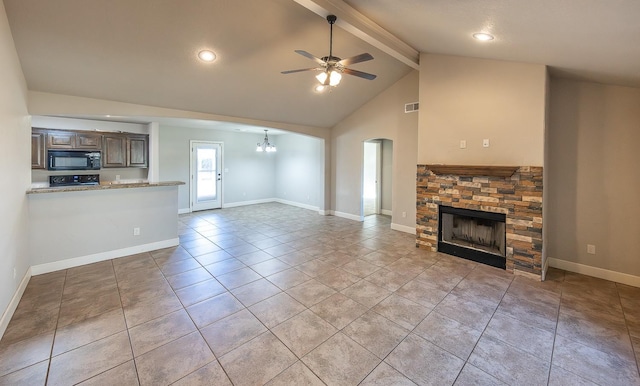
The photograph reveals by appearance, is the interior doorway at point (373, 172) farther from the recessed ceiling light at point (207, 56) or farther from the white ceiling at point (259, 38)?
the recessed ceiling light at point (207, 56)

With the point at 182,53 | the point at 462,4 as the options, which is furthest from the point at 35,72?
the point at 462,4

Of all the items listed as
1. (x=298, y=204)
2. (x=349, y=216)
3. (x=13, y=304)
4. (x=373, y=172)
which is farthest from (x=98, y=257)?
(x=373, y=172)

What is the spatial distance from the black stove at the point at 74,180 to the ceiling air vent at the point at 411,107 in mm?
7332

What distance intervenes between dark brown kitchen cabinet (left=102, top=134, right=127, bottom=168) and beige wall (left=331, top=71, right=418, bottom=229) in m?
5.25

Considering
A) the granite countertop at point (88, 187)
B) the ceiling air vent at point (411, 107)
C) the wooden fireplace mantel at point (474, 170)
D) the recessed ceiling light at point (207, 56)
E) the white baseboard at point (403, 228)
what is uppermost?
the recessed ceiling light at point (207, 56)

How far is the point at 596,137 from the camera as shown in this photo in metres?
3.63

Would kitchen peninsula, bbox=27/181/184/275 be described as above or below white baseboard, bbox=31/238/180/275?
above

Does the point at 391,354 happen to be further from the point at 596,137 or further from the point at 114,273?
the point at 596,137

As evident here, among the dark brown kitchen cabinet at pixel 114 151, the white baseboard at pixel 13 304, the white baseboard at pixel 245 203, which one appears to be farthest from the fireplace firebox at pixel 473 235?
the dark brown kitchen cabinet at pixel 114 151

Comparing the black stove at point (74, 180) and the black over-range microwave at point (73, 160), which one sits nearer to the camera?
the black over-range microwave at point (73, 160)

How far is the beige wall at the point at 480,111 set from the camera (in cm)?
358

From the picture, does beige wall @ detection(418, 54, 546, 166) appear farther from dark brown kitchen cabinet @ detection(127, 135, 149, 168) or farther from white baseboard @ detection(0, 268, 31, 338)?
dark brown kitchen cabinet @ detection(127, 135, 149, 168)

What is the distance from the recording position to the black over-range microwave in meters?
5.91

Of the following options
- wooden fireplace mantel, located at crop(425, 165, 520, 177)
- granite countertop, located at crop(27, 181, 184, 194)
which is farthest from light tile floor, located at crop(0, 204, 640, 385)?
wooden fireplace mantel, located at crop(425, 165, 520, 177)
